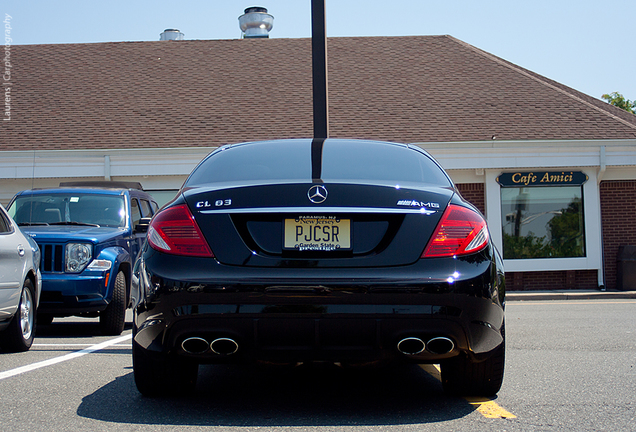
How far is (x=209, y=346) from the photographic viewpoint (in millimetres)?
3436

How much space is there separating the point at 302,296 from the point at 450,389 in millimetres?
1253

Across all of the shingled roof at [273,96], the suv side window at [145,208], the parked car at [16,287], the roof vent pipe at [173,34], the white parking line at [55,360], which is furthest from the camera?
the roof vent pipe at [173,34]

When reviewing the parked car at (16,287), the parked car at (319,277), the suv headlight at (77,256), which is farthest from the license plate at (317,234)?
the suv headlight at (77,256)

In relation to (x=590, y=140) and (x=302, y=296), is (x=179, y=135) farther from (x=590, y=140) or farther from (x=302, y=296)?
(x=302, y=296)

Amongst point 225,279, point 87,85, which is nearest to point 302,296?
point 225,279

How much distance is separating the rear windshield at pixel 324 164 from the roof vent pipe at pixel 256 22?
22237 millimetres

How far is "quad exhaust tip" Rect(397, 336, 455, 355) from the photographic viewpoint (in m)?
3.38

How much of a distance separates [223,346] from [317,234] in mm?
725

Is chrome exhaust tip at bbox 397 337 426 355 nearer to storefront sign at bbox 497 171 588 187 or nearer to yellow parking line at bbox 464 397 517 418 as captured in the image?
yellow parking line at bbox 464 397 517 418

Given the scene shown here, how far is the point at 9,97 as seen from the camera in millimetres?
20359

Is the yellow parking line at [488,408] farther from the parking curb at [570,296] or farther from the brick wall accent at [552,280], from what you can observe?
the brick wall accent at [552,280]

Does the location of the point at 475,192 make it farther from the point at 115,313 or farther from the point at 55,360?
the point at 55,360

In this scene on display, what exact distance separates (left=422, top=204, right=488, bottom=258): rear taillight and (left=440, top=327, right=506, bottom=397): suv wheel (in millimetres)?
538

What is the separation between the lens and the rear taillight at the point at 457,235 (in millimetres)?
3406
